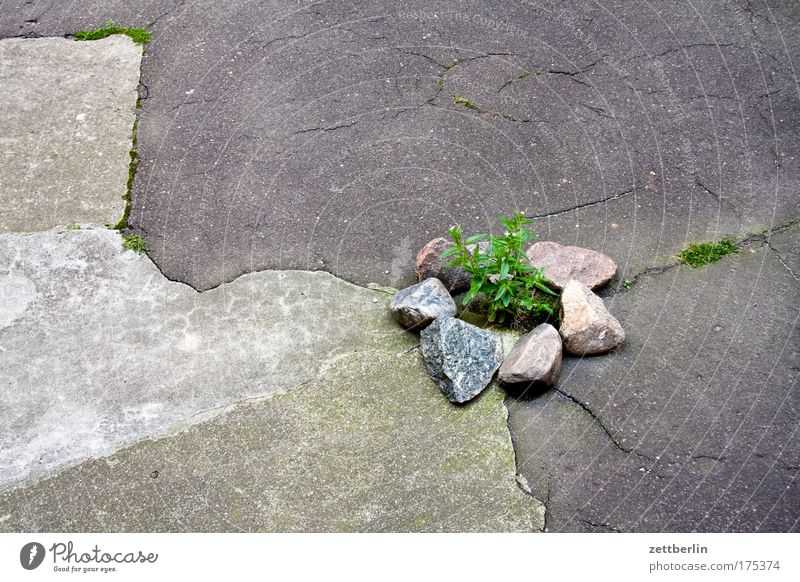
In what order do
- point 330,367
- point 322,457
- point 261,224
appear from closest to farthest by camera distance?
point 322,457 → point 330,367 → point 261,224

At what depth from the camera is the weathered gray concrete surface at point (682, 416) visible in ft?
10.8

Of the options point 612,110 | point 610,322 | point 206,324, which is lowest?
point 206,324

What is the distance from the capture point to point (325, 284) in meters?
4.21

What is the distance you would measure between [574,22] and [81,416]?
3.82 m

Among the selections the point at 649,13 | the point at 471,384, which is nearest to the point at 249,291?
the point at 471,384

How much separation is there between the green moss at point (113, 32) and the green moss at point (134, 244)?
5.86 feet

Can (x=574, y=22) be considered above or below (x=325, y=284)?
above

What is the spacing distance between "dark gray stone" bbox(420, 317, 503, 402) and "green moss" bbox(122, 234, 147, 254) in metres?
1.66

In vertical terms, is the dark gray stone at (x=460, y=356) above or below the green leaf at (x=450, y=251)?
below

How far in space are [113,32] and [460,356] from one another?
3.57 meters

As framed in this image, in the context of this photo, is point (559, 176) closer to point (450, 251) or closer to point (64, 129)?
point (450, 251)

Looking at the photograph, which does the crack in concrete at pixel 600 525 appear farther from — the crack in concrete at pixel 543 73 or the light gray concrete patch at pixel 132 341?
the crack in concrete at pixel 543 73

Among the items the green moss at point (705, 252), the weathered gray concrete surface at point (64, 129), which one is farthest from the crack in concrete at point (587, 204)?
the weathered gray concrete surface at point (64, 129)

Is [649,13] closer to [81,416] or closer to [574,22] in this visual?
[574,22]
